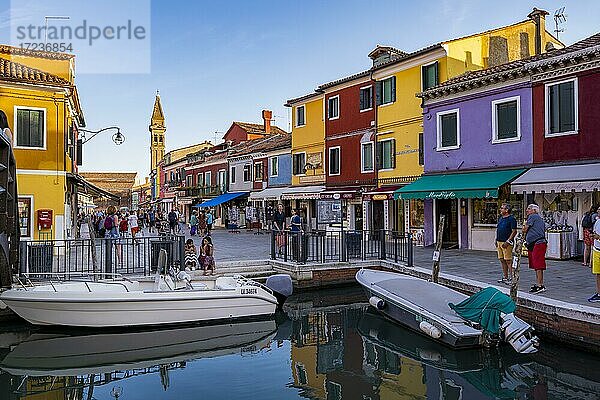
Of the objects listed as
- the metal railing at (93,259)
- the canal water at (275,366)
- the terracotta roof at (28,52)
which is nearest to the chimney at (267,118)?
the terracotta roof at (28,52)

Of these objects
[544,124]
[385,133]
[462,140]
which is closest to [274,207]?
[385,133]

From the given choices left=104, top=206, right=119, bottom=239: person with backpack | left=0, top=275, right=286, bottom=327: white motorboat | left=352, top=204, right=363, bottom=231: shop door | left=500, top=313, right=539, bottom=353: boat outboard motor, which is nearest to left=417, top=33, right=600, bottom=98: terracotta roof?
left=352, top=204, right=363, bottom=231: shop door

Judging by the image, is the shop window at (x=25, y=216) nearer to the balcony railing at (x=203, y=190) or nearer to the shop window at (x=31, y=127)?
the shop window at (x=31, y=127)

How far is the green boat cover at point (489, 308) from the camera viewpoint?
928 centimetres

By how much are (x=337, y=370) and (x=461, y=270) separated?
6.30 meters

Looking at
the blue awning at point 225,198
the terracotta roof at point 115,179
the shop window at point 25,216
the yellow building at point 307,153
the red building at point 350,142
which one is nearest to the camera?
the shop window at point 25,216

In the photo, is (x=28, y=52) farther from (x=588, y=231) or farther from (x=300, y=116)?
(x=588, y=231)

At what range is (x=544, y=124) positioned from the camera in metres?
16.2

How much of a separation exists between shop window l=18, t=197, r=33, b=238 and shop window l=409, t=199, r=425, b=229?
565 inches

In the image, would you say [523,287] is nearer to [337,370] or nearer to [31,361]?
[337,370]

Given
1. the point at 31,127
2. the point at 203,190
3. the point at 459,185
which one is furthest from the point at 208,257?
the point at 203,190

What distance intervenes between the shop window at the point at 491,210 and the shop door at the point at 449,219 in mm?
1253

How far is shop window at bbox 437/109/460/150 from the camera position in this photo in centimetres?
1934

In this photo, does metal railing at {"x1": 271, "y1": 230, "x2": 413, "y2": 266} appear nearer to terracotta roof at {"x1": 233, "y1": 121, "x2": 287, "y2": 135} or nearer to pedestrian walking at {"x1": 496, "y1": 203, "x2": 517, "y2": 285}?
pedestrian walking at {"x1": 496, "y1": 203, "x2": 517, "y2": 285}
